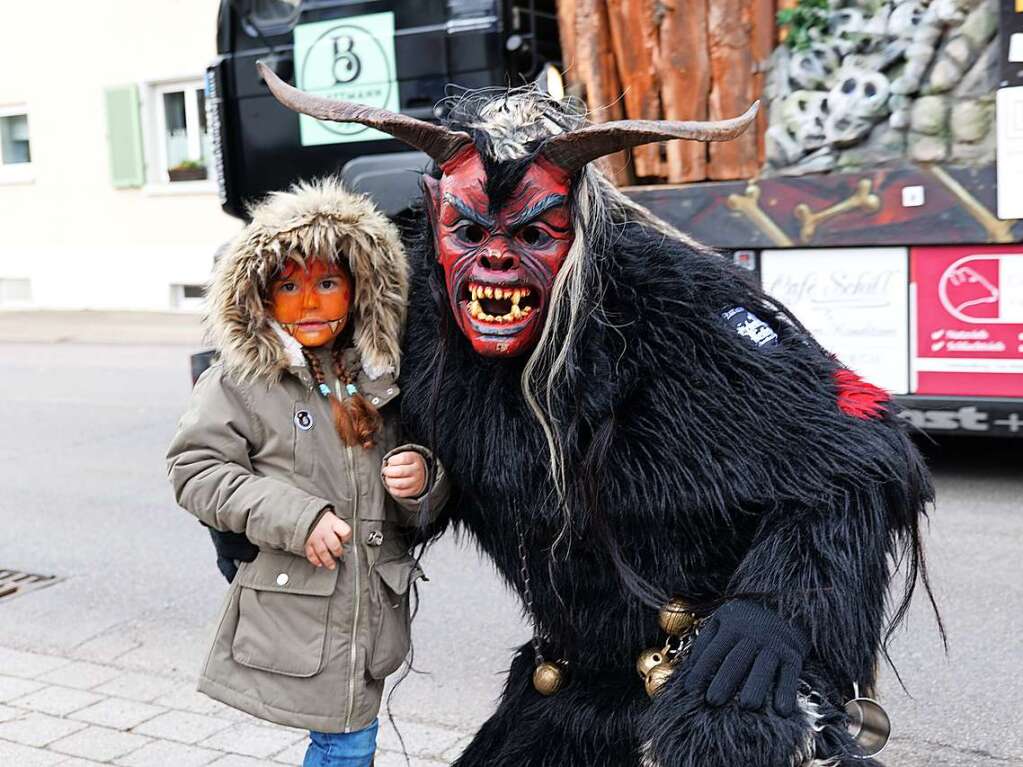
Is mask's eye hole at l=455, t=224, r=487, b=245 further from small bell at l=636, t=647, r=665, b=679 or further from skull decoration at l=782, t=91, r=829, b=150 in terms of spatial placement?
skull decoration at l=782, t=91, r=829, b=150

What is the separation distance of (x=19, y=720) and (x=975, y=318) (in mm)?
4395

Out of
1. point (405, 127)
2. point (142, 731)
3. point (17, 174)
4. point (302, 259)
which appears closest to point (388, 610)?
point (302, 259)

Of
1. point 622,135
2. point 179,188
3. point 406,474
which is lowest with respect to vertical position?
point 406,474

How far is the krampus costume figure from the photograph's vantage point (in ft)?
6.65

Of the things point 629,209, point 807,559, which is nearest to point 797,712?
point 807,559

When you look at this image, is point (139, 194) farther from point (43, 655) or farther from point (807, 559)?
point (807, 559)

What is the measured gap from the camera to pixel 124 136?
1692 cm

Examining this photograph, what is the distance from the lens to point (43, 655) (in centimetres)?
471

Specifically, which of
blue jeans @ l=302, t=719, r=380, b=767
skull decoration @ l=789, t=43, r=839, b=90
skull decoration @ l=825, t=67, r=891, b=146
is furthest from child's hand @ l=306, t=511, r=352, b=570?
skull decoration @ l=789, t=43, r=839, b=90

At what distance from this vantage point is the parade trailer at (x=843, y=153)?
5.75m

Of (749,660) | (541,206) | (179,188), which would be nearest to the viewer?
(749,660)

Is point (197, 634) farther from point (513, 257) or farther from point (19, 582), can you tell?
point (513, 257)

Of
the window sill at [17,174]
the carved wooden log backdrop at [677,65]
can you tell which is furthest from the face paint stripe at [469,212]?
the window sill at [17,174]

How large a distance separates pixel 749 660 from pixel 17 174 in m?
18.4
